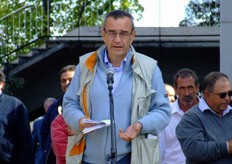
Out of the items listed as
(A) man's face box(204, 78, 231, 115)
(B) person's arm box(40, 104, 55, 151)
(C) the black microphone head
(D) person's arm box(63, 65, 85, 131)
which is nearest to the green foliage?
(B) person's arm box(40, 104, 55, 151)

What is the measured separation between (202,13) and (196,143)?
1408 centimetres

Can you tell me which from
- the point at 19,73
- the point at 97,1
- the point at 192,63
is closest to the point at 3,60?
the point at 19,73

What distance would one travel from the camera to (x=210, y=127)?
930 centimetres

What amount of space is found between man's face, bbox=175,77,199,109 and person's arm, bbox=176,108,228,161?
1.29 metres

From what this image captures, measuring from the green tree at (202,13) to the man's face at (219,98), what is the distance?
43.2 ft

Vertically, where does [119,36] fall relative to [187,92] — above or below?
above

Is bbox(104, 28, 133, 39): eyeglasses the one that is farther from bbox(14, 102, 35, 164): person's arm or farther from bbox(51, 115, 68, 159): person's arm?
bbox(14, 102, 35, 164): person's arm

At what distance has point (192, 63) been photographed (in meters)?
23.1

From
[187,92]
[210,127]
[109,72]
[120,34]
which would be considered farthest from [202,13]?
[109,72]

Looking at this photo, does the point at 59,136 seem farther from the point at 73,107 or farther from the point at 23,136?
the point at 73,107

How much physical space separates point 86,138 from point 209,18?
15.6 m

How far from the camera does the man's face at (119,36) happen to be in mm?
7883

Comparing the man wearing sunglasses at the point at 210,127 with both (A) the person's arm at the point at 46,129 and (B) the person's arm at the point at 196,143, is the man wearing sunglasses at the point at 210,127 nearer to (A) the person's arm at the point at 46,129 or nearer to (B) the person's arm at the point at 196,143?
(B) the person's arm at the point at 196,143

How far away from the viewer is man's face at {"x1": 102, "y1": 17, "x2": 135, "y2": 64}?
7.88 m
